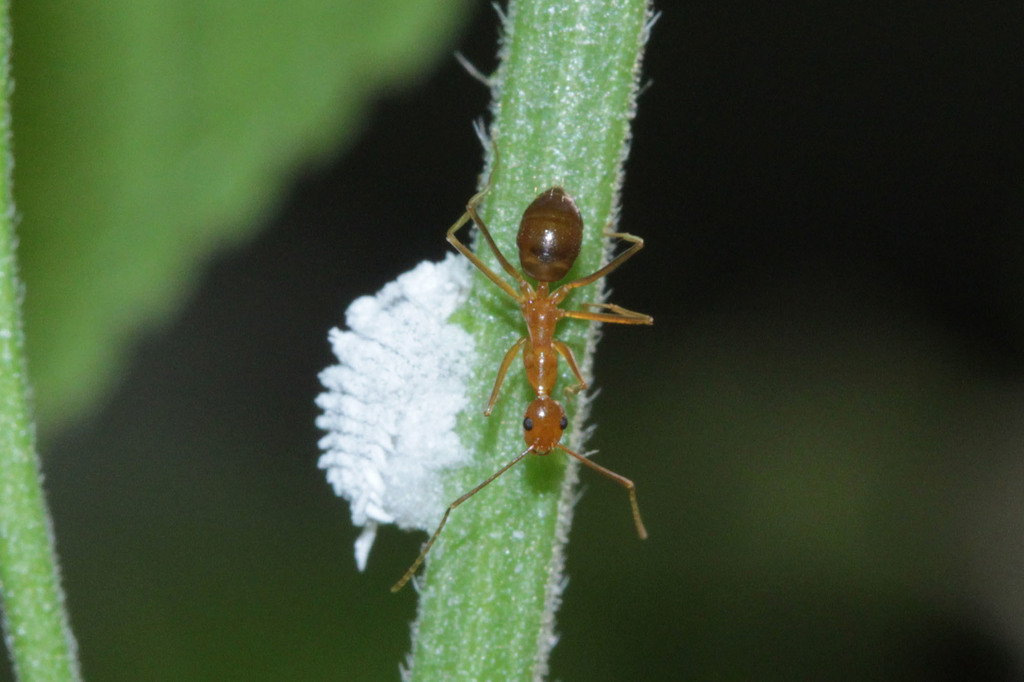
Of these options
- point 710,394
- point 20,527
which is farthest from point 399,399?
point 710,394

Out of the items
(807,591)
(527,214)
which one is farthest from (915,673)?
(527,214)

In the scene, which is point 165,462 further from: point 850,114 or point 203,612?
point 850,114

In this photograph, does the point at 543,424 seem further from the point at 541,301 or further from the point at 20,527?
the point at 20,527

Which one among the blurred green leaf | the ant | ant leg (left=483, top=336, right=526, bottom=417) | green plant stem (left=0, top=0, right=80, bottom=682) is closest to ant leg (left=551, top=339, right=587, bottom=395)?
the ant

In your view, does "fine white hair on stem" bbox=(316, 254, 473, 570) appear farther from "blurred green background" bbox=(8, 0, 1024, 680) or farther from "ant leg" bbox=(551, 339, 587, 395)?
"blurred green background" bbox=(8, 0, 1024, 680)

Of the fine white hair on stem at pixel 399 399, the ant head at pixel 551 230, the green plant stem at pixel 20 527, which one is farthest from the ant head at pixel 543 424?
the green plant stem at pixel 20 527

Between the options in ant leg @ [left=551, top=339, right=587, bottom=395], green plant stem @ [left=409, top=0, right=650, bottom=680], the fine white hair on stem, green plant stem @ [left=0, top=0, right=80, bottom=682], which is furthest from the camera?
ant leg @ [left=551, top=339, right=587, bottom=395]
